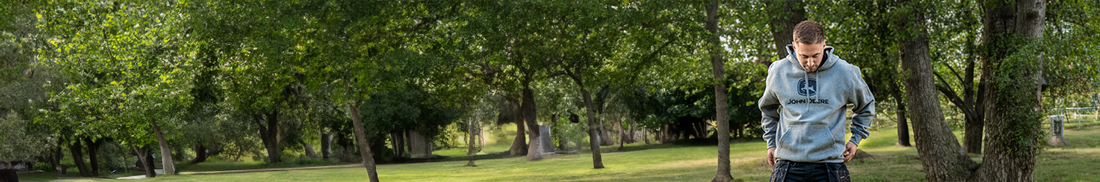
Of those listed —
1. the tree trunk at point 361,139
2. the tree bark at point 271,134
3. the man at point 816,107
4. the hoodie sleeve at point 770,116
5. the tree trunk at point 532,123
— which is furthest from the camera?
the tree bark at point 271,134

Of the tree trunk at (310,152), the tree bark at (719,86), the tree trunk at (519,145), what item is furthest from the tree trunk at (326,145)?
the tree bark at (719,86)

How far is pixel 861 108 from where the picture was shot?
3.81 m

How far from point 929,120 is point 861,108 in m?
9.06

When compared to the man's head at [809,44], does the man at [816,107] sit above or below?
below

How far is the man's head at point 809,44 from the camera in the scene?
3584mm

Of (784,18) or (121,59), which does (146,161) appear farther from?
(784,18)

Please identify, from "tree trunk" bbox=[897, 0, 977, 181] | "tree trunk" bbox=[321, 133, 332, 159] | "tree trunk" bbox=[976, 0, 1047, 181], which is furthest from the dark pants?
"tree trunk" bbox=[321, 133, 332, 159]

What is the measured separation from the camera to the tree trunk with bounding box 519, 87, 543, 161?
36406mm

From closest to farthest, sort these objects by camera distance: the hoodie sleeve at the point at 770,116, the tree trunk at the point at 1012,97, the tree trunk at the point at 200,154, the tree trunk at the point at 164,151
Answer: the hoodie sleeve at the point at 770,116 → the tree trunk at the point at 1012,97 → the tree trunk at the point at 164,151 → the tree trunk at the point at 200,154

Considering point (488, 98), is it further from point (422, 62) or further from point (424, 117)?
point (422, 62)

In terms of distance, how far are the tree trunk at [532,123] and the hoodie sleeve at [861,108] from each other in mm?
32367

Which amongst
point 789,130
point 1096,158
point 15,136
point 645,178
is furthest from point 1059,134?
point 15,136

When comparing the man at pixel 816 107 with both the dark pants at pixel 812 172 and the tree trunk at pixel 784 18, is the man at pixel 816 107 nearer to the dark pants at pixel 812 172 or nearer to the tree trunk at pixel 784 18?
the dark pants at pixel 812 172

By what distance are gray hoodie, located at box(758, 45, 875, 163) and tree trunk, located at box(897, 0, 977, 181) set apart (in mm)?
8834
